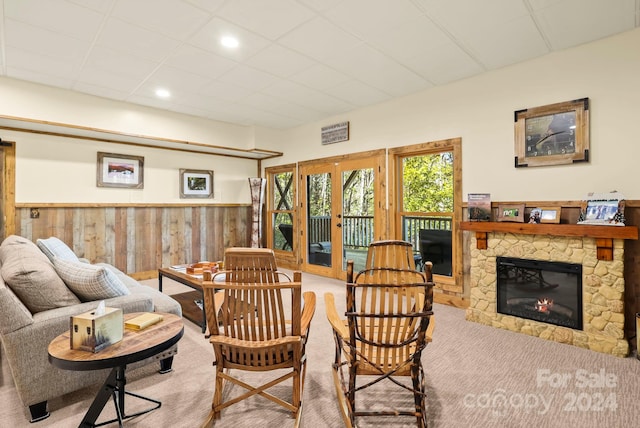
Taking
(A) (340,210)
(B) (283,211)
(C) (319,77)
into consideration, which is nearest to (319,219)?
(A) (340,210)

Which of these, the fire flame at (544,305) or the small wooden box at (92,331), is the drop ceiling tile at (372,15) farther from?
the fire flame at (544,305)

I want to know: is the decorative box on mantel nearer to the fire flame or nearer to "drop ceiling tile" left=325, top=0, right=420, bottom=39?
the fire flame

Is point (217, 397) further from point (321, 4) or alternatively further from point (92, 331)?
point (321, 4)

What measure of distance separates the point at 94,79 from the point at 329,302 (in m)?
4.03

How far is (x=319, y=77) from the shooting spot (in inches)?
152

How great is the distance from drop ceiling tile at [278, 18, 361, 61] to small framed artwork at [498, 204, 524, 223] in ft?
7.70

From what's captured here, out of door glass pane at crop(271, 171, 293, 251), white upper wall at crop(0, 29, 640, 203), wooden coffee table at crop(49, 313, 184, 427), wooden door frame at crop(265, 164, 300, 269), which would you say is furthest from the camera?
door glass pane at crop(271, 171, 293, 251)

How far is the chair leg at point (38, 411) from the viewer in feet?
6.05

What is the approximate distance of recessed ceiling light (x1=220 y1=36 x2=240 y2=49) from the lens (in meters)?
2.96

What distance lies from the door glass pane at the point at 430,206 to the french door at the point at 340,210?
37 centimetres

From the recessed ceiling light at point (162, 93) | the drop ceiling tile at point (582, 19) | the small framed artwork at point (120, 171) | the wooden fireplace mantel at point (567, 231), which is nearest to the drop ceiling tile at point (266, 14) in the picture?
the drop ceiling tile at point (582, 19)

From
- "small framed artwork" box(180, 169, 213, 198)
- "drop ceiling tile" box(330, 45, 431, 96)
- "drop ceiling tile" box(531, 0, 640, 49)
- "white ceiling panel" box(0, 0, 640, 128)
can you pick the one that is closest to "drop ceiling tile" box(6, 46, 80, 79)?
"white ceiling panel" box(0, 0, 640, 128)

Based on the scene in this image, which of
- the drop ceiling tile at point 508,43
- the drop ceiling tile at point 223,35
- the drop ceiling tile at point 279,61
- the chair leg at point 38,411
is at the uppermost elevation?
the drop ceiling tile at point 279,61

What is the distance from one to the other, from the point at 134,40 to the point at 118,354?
112 inches
